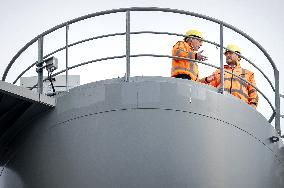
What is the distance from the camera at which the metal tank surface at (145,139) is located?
34.0 feet

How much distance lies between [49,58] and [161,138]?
7.24 feet

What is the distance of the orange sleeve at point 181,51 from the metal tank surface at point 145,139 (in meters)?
1.69

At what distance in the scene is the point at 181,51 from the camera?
512 inches

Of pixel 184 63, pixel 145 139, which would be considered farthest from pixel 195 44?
pixel 145 139

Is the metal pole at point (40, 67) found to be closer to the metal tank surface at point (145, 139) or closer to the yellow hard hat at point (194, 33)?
the metal tank surface at point (145, 139)

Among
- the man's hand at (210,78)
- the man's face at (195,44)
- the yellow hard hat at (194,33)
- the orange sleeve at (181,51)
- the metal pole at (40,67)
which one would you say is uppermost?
the yellow hard hat at (194,33)

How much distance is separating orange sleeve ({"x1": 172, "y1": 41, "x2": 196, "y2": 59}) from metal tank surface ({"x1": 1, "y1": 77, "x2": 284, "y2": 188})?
66.6 inches

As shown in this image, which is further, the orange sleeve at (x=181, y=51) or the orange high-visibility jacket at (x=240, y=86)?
the orange high-visibility jacket at (x=240, y=86)

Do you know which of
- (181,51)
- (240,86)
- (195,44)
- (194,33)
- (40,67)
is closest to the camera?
(40,67)

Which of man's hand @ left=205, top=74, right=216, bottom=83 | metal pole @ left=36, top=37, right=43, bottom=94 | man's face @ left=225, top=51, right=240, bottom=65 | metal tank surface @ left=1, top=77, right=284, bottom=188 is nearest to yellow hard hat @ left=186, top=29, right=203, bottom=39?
man's hand @ left=205, top=74, right=216, bottom=83

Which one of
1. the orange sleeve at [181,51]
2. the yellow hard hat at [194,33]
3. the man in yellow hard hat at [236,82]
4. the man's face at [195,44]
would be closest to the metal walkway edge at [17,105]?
the orange sleeve at [181,51]

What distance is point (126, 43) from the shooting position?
1118 cm

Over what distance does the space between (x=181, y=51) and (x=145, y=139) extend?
299 centimetres

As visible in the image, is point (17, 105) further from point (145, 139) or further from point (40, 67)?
point (145, 139)
